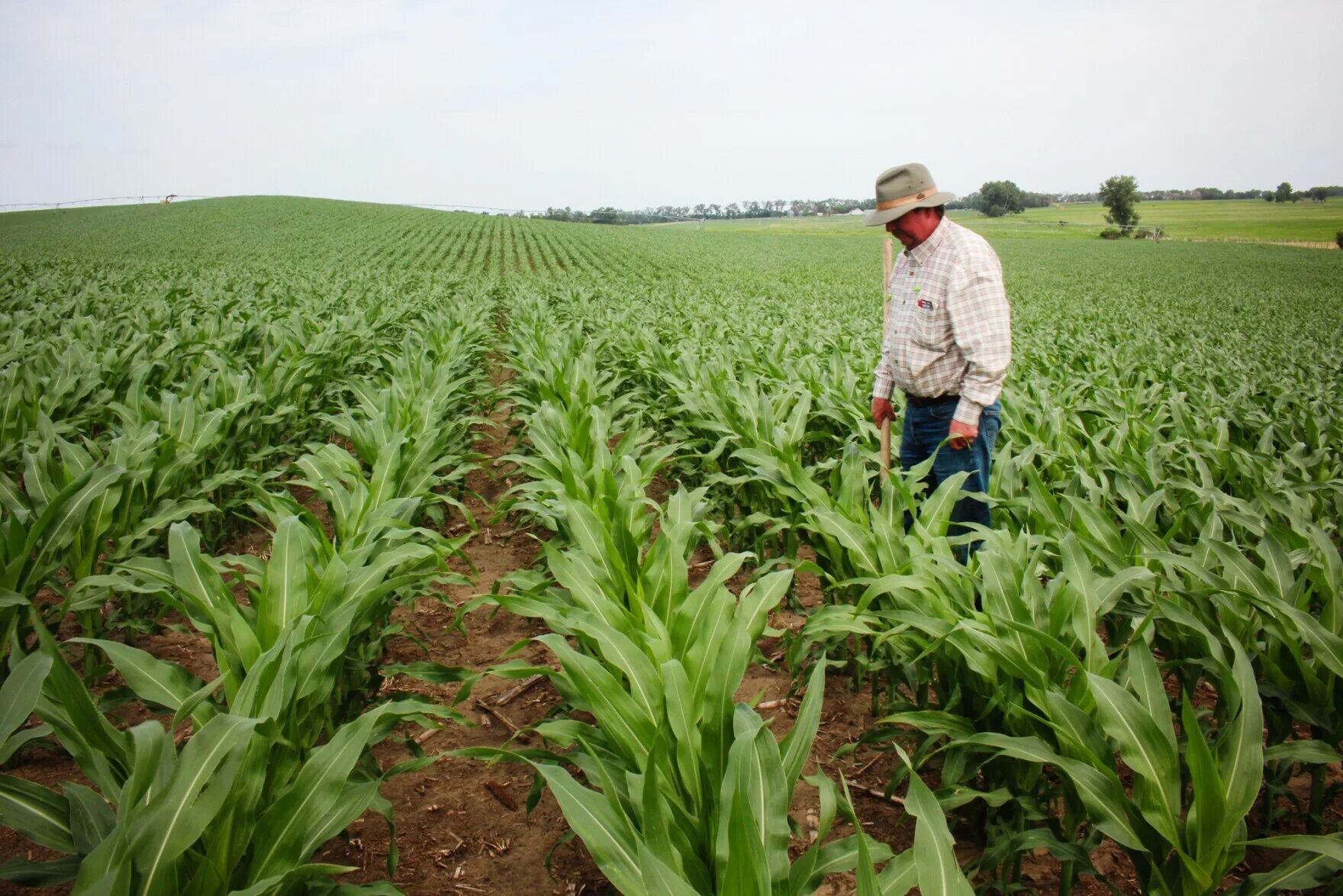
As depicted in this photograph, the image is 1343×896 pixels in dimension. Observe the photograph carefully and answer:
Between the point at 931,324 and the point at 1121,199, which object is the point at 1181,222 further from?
the point at 931,324

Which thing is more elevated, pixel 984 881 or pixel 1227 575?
pixel 1227 575

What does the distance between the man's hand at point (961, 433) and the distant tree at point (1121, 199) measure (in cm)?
7874

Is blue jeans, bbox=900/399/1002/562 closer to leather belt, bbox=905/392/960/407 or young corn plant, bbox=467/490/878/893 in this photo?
leather belt, bbox=905/392/960/407

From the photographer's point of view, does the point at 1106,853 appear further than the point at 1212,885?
Yes

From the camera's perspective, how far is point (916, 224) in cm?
301

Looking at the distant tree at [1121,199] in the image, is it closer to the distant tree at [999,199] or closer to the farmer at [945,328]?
the distant tree at [999,199]

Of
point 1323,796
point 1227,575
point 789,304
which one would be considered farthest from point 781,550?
point 789,304

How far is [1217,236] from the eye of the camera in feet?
176

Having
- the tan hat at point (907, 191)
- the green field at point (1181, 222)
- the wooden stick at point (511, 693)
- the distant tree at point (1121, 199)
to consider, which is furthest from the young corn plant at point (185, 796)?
the distant tree at point (1121, 199)

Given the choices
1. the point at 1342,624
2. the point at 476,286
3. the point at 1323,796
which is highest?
the point at 476,286

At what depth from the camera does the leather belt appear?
10.4 ft

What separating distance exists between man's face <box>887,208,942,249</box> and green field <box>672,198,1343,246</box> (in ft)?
145

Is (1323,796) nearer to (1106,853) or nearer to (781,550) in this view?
(1106,853)

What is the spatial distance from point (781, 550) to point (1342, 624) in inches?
91.4
